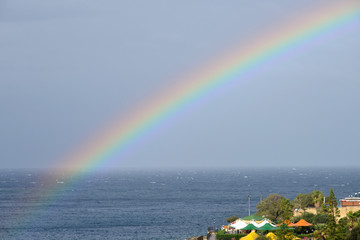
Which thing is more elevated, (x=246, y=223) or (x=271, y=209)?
(x=271, y=209)

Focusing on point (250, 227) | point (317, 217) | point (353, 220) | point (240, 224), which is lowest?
point (250, 227)

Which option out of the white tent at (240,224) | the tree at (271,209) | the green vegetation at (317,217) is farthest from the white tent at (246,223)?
the tree at (271,209)

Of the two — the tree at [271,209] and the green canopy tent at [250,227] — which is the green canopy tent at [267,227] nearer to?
the green canopy tent at [250,227]

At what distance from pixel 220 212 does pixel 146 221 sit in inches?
886

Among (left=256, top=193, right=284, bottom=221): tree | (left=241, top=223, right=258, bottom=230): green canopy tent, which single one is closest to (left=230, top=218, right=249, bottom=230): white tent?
(left=241, top=223, right=258, bottom=230): green canopy tent

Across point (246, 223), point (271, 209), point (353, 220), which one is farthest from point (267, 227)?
point (271, 209)

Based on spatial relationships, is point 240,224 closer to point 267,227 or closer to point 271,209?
point 267,227

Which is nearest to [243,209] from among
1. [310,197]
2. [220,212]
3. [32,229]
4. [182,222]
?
[220,212]

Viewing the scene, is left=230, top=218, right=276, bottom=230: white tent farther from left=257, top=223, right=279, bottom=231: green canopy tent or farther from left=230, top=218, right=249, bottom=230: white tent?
left=257, top=223, right=279, bottom=231: green canopy tent

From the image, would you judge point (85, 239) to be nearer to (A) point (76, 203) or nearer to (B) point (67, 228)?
(B) point (67, 228)

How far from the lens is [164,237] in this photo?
89.2 m

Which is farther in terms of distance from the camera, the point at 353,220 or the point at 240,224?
the point at 240,224

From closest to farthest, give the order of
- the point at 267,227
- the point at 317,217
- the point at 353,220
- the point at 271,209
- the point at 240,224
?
the point at 353,220, the point at 267,227, the point at 240,224, the point at 317,217, the point at 271,209

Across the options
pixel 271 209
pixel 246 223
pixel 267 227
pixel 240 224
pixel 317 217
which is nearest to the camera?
pixel 267 227
